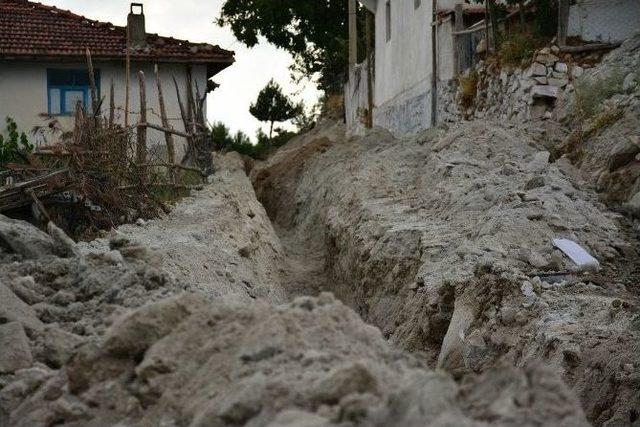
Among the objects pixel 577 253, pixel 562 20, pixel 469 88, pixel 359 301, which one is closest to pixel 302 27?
pixel 469 88

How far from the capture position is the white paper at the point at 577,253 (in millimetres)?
12258

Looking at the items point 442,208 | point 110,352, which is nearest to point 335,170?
point 442,208

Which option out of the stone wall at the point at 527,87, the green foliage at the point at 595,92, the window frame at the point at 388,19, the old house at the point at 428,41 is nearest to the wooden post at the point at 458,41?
the old house at the point at 428,41

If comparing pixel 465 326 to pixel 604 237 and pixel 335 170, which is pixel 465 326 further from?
pixel 335 170

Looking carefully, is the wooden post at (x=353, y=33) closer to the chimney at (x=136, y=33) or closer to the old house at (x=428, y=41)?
the old house at (x=428, y=41)

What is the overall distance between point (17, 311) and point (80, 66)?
18779 millimetres

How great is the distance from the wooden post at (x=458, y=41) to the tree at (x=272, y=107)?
65.5 ft

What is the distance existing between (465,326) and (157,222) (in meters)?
5.25

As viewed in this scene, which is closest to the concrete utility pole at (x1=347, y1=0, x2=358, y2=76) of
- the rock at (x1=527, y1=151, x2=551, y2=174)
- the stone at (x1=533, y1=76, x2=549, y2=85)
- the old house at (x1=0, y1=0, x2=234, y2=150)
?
the old house at (x1=0, y1=0, x2=234, y2=150)

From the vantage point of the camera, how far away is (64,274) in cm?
880

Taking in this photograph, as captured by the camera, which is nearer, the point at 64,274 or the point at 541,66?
the point at 64,274

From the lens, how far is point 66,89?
82.8ft

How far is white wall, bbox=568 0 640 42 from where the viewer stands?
1855 cm

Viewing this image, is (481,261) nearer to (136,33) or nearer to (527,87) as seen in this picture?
(527,87)
